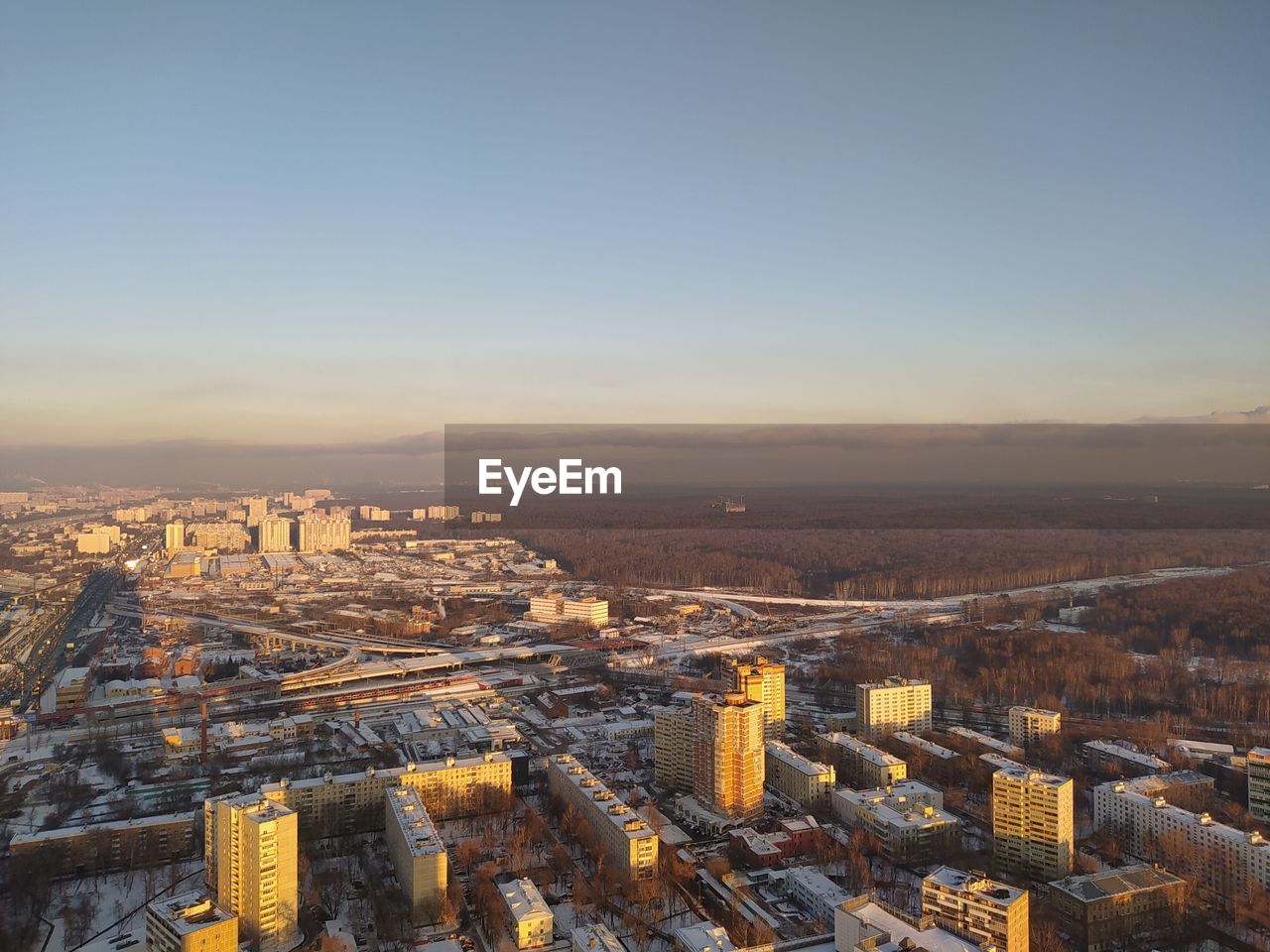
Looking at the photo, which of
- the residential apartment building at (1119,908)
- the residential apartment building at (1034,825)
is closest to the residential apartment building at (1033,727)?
the residential apartment building at (1034,825)

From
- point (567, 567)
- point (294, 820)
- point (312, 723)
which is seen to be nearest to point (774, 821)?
point (294, 820)

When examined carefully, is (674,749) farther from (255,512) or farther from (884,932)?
(255,512)

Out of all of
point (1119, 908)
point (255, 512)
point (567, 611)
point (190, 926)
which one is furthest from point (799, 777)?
point (255, 512)

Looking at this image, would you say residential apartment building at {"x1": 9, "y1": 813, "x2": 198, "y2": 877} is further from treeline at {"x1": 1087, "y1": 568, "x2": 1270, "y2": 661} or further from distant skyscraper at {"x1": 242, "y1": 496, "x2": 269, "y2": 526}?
distant skyscraper at {"x1": 242, "y1": 496, "x2": 269, "y2": 526}

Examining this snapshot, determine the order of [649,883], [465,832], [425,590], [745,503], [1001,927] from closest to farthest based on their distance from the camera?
[1001,927]
[649,883]
[465,832]
[425,590]
[745,503]

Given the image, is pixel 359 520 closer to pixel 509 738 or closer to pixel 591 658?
pixel 591 658
